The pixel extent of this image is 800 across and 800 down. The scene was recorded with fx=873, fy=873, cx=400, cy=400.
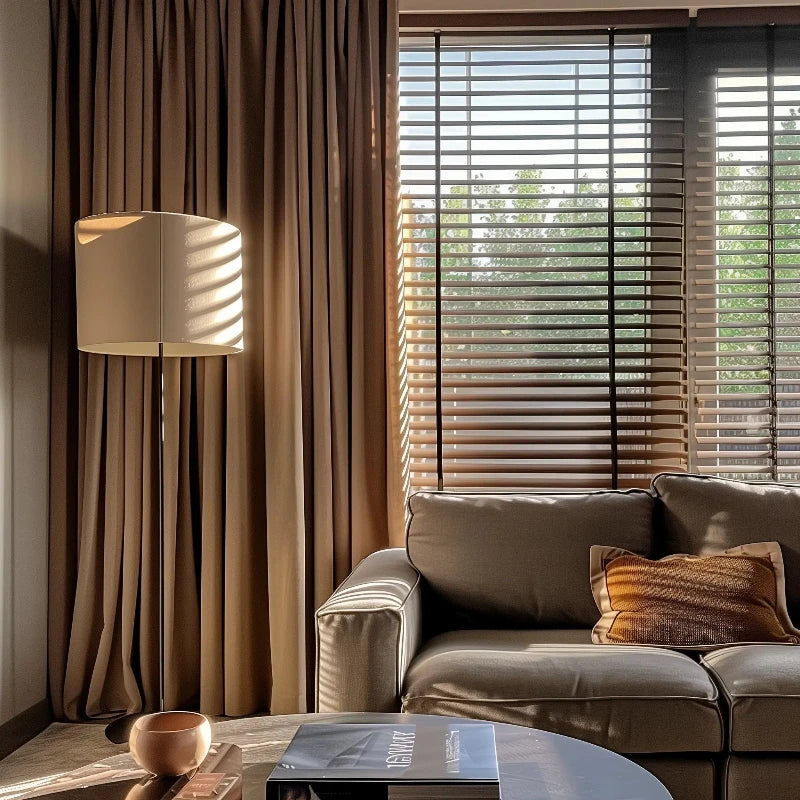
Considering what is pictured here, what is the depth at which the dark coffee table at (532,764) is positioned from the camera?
1242mm

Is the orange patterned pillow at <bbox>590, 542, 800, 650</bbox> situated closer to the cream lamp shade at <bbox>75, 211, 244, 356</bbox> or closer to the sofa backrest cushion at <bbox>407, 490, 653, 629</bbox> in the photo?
the sofa backrest cushion at <bbox>407, 490, 653, 629</bbox>

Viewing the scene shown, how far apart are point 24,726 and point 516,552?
5.76 ft

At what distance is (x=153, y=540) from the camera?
3.12m

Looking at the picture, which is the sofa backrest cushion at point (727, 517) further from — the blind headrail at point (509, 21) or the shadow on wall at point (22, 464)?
the shadow on wall at point (22, 464)

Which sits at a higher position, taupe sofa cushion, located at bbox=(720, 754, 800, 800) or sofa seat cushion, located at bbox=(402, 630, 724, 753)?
sofa seat cushion, located at bbox=(402, 630, 724, 753)

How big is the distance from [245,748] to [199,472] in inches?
71.1

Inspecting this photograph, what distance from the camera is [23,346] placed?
2.98 metres

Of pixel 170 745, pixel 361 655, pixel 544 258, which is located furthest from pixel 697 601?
pixel 170 745

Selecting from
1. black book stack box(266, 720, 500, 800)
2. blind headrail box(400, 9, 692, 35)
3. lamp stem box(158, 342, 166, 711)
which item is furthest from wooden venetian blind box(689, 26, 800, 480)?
black book stack box(266, 720, 500, 800)

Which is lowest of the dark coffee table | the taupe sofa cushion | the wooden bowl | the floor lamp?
the taupe sofa cushion

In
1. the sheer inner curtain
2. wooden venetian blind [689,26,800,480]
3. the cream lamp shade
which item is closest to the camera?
the cream lamp shade

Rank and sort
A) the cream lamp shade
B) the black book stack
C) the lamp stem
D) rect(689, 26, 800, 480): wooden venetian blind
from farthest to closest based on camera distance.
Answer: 1. rect(689, 26, 800, 480): wooden venetian blind
2. the lamp stem
3. the cream lamp shade
4. the black book stack

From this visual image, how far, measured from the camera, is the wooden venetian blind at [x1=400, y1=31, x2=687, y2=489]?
3240mm

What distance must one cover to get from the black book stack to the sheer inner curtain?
1.83 meters
